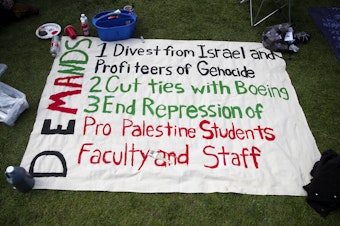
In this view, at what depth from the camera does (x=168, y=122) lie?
2578 millimetres

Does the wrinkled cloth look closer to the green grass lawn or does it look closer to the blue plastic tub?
the green grass lawn

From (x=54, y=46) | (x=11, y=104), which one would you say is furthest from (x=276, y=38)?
(x=11, y=104)

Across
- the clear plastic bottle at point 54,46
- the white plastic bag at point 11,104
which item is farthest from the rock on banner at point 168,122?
the white plastic bag at point 11,104

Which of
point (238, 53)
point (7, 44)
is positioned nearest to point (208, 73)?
point (238, 53)

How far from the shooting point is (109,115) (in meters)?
2.59

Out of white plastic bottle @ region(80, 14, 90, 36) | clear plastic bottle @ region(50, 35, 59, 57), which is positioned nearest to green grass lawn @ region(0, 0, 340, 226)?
clear plastic bottle @ region(50, 35, 59, 57)

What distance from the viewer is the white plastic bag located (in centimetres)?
248

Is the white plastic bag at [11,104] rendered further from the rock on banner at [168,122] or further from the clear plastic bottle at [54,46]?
the clear plastic bottle at [54,46]

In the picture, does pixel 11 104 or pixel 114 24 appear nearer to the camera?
pixel 11 104

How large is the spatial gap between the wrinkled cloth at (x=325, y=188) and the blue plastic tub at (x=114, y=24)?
236cm

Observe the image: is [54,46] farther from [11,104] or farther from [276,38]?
[276,38]

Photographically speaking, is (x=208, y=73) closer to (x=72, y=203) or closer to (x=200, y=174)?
(x=200, y=174)

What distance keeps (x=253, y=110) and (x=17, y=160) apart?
2.14m

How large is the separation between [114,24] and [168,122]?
4.83 ft
